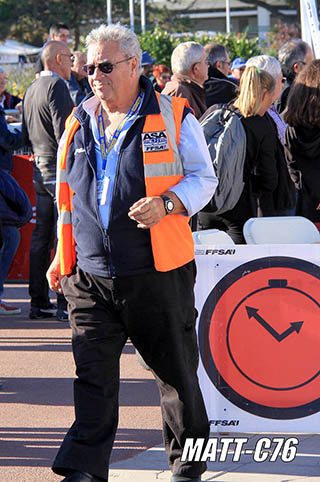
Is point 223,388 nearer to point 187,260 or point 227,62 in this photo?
point 187,260

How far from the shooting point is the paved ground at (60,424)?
461cm

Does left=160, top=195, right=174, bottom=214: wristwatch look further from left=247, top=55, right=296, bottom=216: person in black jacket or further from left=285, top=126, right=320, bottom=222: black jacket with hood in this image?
left=285, top=126, right=320, bottom=222: black jacket with hood

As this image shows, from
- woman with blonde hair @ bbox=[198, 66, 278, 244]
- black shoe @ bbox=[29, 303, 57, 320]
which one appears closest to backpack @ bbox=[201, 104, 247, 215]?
woman with blonde hair @ bbox=[198, 66, 278, 244]

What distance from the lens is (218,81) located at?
9.38 metres

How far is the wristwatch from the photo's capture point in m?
3.93

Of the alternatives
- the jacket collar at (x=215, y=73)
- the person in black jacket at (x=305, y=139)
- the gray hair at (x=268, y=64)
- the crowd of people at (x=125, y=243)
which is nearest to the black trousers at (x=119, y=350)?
the crowd of people at (x=125, y=243)

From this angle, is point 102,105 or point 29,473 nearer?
point 102,105

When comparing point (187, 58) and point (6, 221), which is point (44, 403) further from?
point (187, 58)

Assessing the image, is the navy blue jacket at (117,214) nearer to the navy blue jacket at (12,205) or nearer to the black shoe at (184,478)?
the black shoe at (184,478)

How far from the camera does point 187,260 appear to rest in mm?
4156

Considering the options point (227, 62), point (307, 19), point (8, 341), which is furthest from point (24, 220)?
point (307, 19)

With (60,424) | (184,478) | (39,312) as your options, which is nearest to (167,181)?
(184,478)

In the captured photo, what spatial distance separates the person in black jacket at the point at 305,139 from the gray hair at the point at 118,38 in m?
2.82

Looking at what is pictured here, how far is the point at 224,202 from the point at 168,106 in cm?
214
